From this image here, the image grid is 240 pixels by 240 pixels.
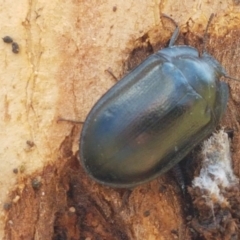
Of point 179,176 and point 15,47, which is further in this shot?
point 179,176

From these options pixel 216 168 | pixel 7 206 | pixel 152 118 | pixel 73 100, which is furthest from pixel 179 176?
pixel 7 206

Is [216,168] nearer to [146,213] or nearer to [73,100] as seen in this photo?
[146,213]

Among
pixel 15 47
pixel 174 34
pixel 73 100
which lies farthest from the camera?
pixel 174 34

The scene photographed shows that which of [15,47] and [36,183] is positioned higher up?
[15,47]

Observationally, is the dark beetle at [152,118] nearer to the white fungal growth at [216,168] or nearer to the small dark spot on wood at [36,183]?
the white fungal growth at [216,168]

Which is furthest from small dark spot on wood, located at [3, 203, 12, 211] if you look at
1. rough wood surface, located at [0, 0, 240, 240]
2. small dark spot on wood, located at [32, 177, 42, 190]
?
small dark spot on wood, located at [32, 177, 42, 190]

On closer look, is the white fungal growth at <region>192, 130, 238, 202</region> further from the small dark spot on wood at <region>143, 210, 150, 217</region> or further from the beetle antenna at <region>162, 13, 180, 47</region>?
the beetle antenna at <region>162, 13, 180, 47</region>
